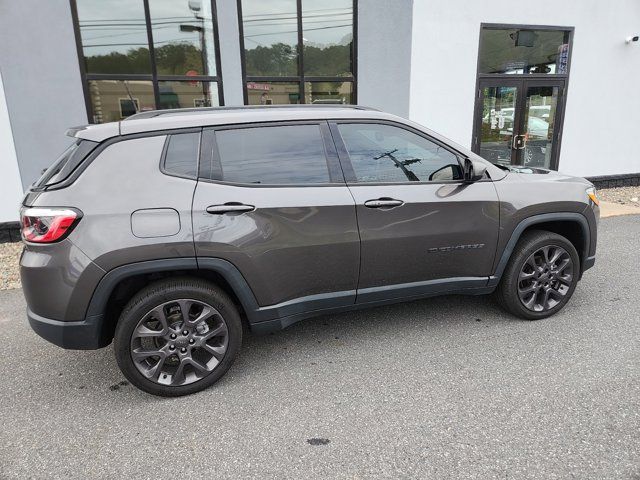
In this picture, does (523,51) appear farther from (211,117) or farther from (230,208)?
(230,208)

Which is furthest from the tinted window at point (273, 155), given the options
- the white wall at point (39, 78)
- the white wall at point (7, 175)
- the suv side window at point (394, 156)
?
the white wall at point (7, 175)

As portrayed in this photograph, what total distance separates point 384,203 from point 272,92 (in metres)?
5.36

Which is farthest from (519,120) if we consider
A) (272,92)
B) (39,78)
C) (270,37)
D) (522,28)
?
(39,78)

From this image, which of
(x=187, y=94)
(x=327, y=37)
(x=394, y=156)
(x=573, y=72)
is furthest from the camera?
(x=573, y=72)

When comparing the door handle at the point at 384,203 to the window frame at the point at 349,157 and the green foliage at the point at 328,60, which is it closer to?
the window frame at the point at 349,157

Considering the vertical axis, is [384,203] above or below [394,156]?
below

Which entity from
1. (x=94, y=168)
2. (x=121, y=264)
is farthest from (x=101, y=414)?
(x=94, y=168)

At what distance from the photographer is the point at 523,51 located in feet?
29.4

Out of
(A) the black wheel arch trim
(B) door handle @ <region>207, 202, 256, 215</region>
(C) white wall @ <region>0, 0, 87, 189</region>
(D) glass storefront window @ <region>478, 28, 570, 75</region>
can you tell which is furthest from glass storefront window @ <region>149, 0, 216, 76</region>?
(A) the black wheel arch trim

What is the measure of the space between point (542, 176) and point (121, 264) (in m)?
3.33

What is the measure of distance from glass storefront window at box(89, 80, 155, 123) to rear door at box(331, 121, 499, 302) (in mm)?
5145

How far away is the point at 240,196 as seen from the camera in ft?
9.35

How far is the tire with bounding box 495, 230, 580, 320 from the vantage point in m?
3.68

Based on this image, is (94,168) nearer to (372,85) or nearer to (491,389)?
(491,389)
